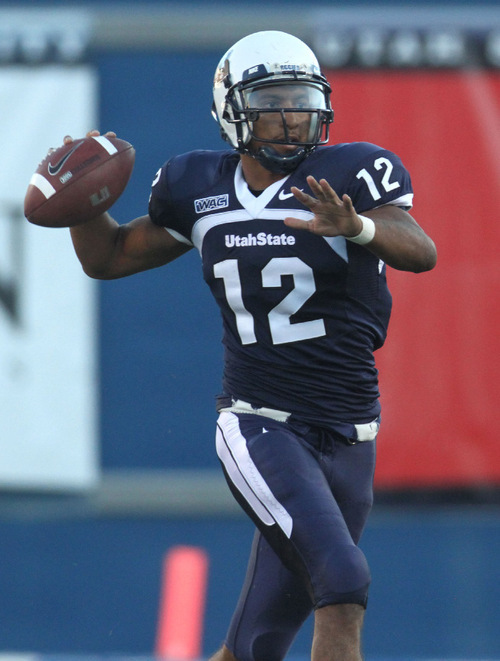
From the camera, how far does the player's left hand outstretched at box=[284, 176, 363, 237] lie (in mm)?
2729

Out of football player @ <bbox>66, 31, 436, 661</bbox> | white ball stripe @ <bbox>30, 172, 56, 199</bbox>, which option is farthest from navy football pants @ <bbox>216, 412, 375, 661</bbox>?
white ball stripe @ <bbox>30, 172, 56, 199</bbox>

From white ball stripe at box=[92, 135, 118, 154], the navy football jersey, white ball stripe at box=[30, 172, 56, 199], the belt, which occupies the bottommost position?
the belt

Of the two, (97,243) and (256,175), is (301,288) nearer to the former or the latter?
(256,175)

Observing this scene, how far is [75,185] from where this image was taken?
318cm

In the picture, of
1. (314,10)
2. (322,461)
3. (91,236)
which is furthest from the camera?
(314,10)

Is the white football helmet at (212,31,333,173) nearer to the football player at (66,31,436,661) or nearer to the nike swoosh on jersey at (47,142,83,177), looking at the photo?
the football player at (66,31,436,661)

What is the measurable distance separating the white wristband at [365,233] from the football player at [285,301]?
98 millimetres

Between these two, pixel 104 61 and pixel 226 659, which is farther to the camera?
pixel 104 61

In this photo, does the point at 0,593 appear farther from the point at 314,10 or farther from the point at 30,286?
the point at 314,10

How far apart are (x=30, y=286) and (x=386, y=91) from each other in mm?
1676

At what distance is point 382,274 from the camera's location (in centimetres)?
315

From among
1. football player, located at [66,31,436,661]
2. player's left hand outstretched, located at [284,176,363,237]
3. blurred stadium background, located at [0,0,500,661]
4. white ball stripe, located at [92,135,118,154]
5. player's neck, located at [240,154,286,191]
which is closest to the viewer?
player's left hand outstretched, located at [284,176,363,237]

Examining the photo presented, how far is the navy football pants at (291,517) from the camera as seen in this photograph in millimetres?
2766

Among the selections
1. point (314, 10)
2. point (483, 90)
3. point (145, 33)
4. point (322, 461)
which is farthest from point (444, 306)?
point (322, 461)
